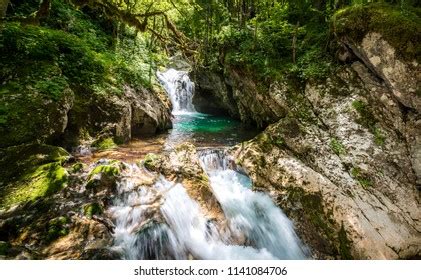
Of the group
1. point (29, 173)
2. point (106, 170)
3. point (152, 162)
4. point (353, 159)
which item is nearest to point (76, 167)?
point (106, 170)

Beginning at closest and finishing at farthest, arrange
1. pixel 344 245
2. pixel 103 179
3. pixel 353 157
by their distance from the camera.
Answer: pixel 103 179, pixel 344 245, pixel 353 157

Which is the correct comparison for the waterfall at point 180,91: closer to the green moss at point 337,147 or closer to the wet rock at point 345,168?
the wet rock at point 345,168

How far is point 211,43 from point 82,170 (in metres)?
8.22

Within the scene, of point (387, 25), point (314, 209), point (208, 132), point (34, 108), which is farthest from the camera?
point (208, 132)

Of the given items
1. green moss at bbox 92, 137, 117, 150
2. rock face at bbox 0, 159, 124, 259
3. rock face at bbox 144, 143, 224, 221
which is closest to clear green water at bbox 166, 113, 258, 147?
green moss at bbox 92, 137, 117, 150

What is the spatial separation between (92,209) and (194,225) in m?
1.76

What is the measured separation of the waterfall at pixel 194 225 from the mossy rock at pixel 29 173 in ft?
3.45

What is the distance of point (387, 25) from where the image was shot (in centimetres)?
733

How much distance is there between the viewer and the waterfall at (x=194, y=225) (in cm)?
460

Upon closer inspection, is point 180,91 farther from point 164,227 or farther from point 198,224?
point 164,227

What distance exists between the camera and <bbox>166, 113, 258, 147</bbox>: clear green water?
31.2 ft

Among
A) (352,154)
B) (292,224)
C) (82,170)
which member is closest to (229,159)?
(292,224)

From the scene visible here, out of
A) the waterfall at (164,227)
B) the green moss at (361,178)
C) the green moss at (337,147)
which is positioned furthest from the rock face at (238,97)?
the waterfall at (164,227)
